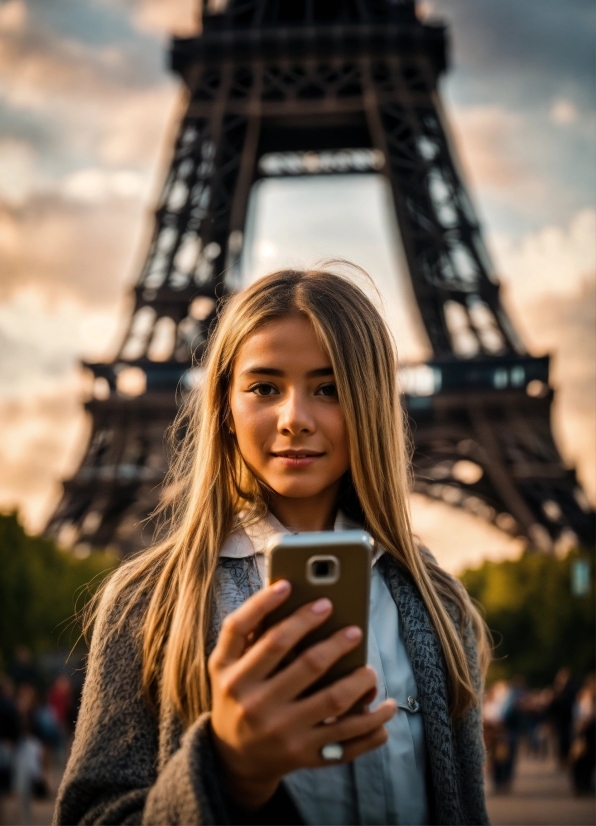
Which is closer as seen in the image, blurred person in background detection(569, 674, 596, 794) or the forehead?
the forehead

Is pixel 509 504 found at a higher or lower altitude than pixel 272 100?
lower

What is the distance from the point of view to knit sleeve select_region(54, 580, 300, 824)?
1.75 metres

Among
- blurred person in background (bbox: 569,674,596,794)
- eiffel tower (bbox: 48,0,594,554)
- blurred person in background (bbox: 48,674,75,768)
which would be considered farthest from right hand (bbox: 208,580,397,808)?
eiffel tower (bbox: 48,0,594,554)

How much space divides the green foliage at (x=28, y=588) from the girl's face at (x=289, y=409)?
21.6 meters

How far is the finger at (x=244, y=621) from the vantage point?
1.63m

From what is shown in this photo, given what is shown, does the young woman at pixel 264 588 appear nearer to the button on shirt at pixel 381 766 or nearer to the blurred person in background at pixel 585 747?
the button on shirt at pixel 381 766

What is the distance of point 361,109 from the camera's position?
1064 inches

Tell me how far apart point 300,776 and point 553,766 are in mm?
20322

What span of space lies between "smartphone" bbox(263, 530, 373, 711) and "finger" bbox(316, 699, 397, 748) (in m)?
0.03

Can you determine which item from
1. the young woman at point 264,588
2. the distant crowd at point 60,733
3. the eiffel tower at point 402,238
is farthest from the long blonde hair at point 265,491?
the eiffel tower at point 402,238

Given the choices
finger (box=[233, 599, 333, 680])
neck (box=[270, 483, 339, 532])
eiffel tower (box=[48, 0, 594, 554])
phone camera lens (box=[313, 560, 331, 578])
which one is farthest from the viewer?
eiffel tower (box=[48, 0, 594, 554])

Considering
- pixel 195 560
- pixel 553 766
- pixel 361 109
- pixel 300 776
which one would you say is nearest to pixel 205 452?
pixel 195 560

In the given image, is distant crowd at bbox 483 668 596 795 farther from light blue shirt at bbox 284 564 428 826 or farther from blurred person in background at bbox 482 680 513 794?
light blue shirt at bbox 284 564 428 826

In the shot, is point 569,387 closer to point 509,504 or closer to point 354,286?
point 509,504
